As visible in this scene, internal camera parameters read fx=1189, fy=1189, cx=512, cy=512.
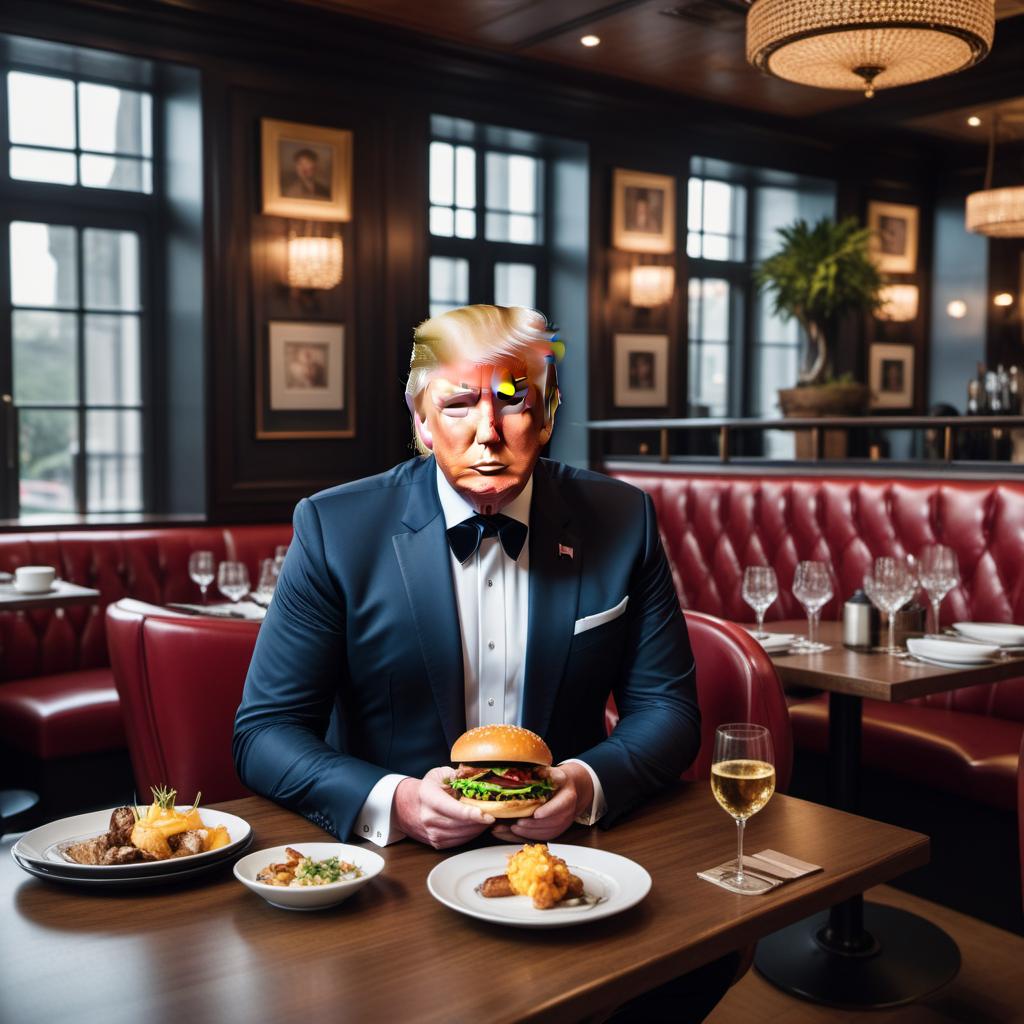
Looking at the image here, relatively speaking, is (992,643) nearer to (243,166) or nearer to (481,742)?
(481,742)

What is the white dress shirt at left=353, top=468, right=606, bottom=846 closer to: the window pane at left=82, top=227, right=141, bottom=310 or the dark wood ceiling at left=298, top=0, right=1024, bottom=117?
the window pane at left=82, top=227, right=141, bottom=310

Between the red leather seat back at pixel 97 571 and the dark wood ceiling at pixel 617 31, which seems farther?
the dark wood ceiling at pixel 617 31

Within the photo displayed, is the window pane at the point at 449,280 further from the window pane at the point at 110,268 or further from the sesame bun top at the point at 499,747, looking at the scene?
the sesame bun top at the point at 499,747

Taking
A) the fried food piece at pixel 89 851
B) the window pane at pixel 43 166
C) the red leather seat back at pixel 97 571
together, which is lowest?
the red leather seat back at pixel 97 571

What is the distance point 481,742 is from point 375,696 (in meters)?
0.34

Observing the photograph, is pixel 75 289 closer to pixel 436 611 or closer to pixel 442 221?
pixel 442 221

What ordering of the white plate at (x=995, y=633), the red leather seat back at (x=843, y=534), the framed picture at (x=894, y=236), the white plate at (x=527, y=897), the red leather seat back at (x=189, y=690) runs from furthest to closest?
1. the framed picture at (x=894, y=236)
2. the red leather seat back at (x=843, y=534)
3. the white plate at (x=995, y=633)
4. the red leather seat back at (x=189, y=690)
5. the white plate at (x=527, y=897)

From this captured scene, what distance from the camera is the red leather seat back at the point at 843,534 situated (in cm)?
390

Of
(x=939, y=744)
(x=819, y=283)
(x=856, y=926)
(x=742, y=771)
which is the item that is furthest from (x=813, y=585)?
(x=819, y=283)

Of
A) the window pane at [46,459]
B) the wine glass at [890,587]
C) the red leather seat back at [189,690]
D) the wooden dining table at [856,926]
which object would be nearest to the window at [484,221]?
the window pane at [46,459]

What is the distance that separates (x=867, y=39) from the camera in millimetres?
4266

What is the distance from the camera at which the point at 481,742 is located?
1.32 m

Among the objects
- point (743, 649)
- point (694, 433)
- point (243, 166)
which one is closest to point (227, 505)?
point (243, 166)

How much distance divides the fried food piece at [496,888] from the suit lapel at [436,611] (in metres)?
0.42
